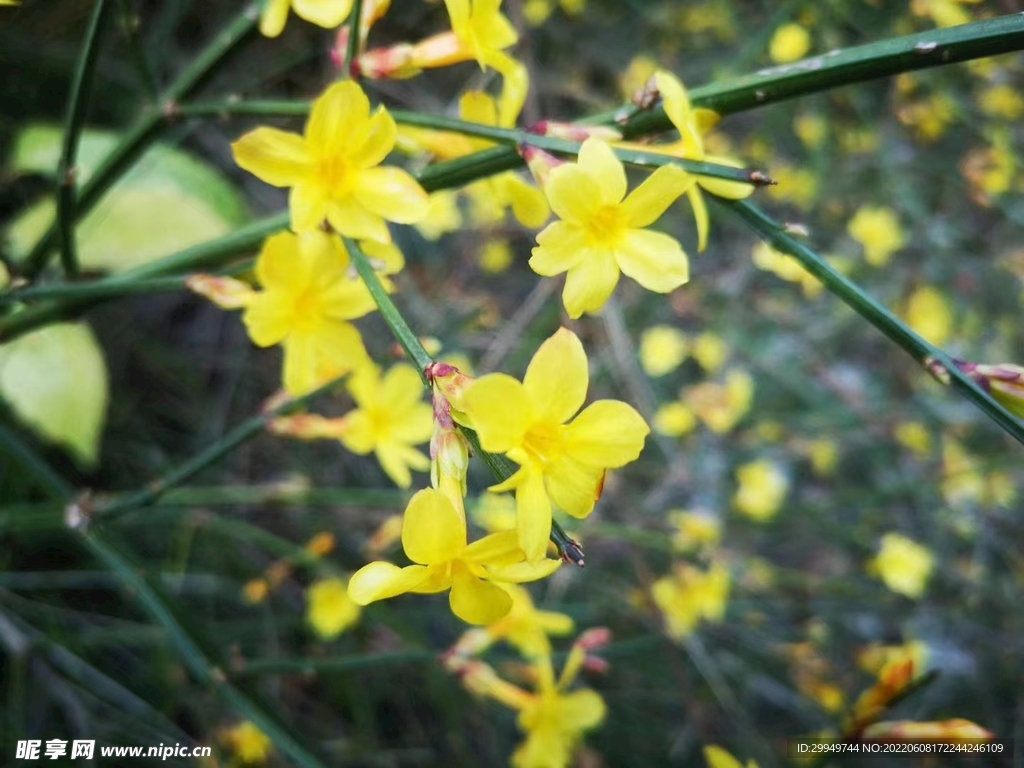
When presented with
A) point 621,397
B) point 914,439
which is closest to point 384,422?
point 621,397

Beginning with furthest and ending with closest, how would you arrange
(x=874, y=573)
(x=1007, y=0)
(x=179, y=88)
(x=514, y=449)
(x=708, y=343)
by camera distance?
(x=708, y=343) < (x=874, y=573) < (x=1007, y=0) < (x=179, y=88) < (x=514, y=449)

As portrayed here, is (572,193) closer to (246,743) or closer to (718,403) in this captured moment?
(246,743)

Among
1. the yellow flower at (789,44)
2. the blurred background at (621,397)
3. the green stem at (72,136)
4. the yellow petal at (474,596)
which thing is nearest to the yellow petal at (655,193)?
the yellow petal at (474,596)

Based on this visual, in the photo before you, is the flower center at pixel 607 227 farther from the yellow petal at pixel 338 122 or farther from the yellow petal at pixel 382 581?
the yellow petal at pixel 382 581

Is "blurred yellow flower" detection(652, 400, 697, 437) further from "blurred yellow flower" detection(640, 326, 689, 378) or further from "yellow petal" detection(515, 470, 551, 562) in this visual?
"yellow petal" detection(515, 470, 551, 562)

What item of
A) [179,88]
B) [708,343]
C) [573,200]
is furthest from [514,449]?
[708,343]

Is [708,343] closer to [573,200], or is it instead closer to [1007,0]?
[1007,0]
